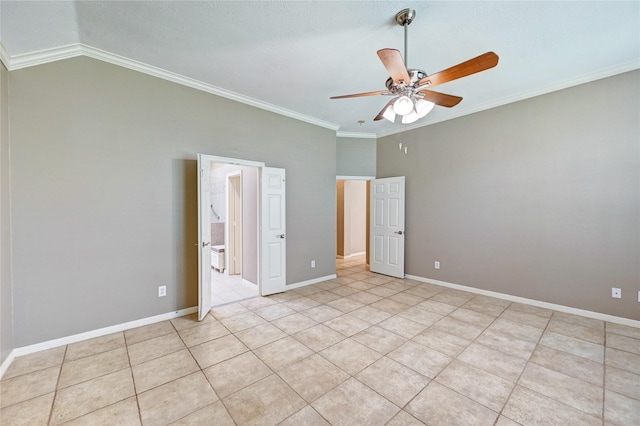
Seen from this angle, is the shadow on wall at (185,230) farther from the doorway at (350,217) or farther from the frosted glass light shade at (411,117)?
the doorway at (350,217)

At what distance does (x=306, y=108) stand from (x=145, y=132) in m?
2.30

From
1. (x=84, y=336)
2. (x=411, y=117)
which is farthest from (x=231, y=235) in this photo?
(x=411, y=117)

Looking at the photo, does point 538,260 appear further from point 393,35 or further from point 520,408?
point 393,35

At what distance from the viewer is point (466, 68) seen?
6.17ft

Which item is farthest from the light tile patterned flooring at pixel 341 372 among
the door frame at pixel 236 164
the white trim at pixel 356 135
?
the white trim at pixel 356 135

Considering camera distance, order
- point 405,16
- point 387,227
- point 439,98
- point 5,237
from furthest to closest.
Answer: point 387,227, point 439,98, point 5,237, point 405,16

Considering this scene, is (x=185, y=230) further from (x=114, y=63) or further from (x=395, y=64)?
(x=395, y=64)

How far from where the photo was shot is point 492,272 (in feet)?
13.1

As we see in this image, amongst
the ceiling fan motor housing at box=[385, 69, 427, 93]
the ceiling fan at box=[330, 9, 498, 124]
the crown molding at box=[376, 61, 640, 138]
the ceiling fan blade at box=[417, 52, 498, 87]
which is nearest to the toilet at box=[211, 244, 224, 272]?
the ceiling fan at box=[330, 9, 498, 124]

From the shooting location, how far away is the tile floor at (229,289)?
3.88 metres

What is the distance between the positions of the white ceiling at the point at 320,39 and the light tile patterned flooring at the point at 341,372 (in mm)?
2873

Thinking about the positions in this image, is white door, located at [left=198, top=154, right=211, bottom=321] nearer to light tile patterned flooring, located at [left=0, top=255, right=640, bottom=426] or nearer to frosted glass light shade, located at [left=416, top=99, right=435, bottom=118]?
light tile patterned flooring, located at [left=0, top=255, right=640, bottom=426]

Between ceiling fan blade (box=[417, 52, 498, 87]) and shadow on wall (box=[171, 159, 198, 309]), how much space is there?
9.36ft

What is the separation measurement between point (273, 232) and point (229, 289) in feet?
4.27
